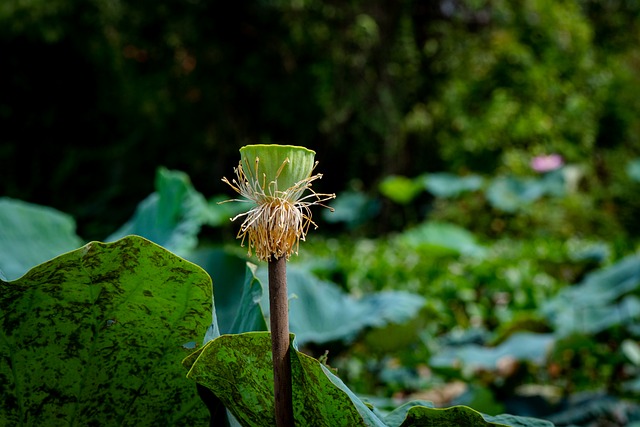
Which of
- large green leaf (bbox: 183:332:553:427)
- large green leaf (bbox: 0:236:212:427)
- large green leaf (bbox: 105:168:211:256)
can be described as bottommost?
large green leaf (bbox: 183:332:553:427)

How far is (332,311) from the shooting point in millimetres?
1726

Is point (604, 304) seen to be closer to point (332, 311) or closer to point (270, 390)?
point (332, 311)

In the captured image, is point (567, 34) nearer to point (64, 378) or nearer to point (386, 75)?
point (386, 75)

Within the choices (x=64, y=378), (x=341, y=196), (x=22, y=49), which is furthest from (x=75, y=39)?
(x=64, y=378)

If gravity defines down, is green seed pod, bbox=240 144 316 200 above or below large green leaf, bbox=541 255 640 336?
below

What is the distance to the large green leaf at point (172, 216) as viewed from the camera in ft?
2.68

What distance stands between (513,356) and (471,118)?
552 cm

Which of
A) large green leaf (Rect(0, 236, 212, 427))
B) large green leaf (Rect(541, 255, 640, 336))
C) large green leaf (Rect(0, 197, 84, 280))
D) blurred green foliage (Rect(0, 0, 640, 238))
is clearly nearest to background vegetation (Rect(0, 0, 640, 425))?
blurred green foliage (Rect(0, 0, 640, 238))

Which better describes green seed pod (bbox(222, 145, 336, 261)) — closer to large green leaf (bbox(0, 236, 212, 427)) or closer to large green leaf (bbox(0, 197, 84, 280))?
large green leaf (bbox(0, 236, 212, 427))

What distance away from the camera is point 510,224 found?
20.1 feet

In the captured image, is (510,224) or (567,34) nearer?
(510,224)

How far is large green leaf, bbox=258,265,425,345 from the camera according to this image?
1572 millimetres

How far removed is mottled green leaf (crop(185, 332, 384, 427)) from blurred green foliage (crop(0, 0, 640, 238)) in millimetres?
6607

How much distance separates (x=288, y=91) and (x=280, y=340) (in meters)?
7.36
